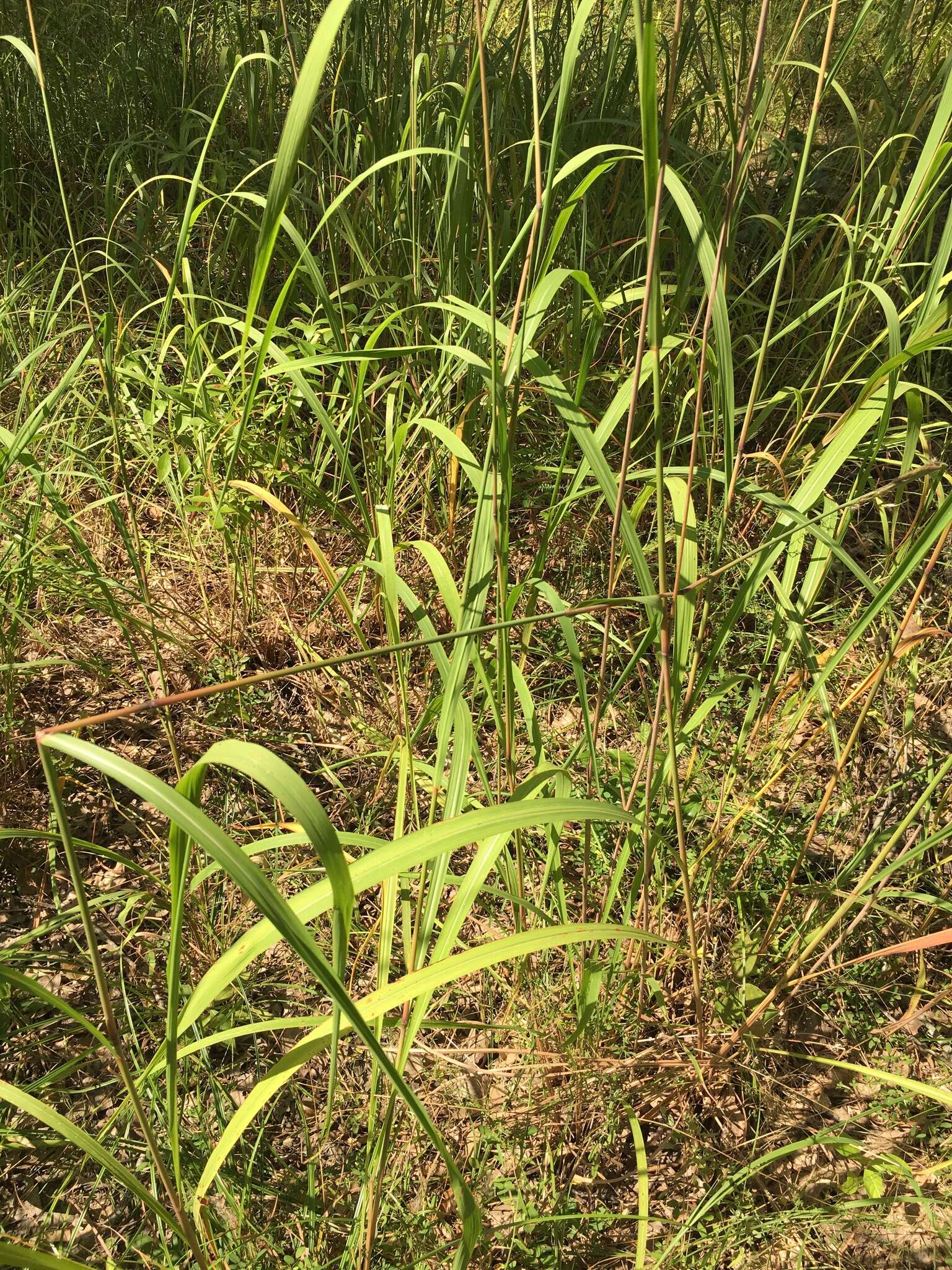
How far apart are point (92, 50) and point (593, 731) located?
267 centimetres

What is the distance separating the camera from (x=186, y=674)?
1534mm

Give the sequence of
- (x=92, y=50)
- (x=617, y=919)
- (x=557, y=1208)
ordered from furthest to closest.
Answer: (x=92, y=50) < (x=617, y=919) < (x=557, y=1208)

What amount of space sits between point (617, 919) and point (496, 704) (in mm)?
397

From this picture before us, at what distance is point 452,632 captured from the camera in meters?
1.11

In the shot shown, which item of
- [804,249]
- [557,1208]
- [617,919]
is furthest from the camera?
[804,249]

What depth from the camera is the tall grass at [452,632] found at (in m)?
0.88

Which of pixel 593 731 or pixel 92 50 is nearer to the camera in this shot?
pixel 593 731

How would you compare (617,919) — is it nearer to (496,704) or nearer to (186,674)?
(496,704)

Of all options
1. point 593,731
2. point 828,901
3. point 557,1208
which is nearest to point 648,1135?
point 557,1208

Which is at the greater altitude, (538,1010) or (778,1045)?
(538,1010)

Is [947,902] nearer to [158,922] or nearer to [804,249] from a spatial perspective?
Result: [158,922]

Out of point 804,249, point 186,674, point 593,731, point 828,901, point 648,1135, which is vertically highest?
point 804,249

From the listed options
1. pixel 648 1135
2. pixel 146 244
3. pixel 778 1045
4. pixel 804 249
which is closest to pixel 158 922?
pixel 648 1135

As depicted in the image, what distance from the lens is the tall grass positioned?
0.88m
